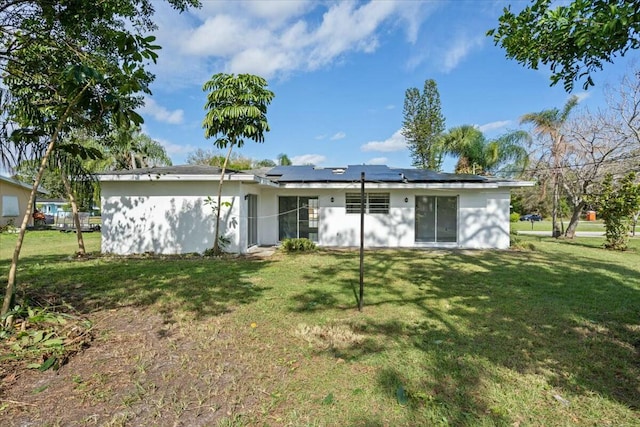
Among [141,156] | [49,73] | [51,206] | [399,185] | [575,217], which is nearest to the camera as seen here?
[49,73]

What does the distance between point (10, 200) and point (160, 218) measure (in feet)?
56.0

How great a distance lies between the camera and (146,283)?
22.6 ft

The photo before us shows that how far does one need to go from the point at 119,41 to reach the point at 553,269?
10.1 metres

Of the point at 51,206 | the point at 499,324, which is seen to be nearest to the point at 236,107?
the point at 499,324

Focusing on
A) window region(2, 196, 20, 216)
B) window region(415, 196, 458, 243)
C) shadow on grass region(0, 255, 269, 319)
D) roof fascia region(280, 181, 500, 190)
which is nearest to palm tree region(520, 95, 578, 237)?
roof fascia region(280, 181, 500, 190)

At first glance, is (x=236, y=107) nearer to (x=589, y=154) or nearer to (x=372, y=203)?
(x=372, y=203)

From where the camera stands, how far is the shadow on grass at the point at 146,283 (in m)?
5.44

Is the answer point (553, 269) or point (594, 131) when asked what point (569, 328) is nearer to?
point (553, 269)

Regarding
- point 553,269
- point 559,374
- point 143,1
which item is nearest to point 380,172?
point 553,269

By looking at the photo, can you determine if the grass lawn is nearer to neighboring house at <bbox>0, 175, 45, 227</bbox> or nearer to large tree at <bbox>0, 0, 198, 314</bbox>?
large tree at <bbox>0, 0, 198, 314</bbox>

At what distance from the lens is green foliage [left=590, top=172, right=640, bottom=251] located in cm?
1227

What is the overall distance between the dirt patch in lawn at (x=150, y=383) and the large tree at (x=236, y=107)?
23.3ft

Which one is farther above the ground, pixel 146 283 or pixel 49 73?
pixel 49 73

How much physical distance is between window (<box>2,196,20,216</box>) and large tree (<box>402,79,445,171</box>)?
2950 cm
